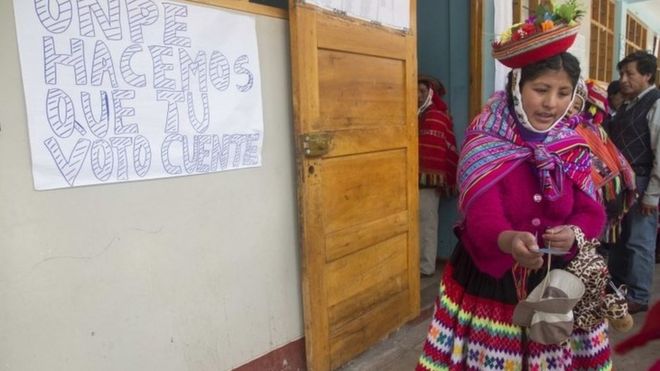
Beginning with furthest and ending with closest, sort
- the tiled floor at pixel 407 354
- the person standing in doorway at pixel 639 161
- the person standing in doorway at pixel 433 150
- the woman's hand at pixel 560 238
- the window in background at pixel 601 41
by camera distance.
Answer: the window in background at pixel 601 41, the person standing in doorway at pixel 433 150, the person standing in doorway at pixel 639 161, the tiled floor at pixel 407 354, the woman's hand at pixel 560 238

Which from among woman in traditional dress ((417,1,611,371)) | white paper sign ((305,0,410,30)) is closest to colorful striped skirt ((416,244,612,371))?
woman in traditional dress ((417,1,611,371))

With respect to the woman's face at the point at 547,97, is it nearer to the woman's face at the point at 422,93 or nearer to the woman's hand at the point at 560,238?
the woman's hand at the point at 560,238

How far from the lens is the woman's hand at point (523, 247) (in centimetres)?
141

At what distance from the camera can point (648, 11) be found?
10273 mm

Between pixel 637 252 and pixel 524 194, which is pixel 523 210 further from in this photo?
pixel 637 252

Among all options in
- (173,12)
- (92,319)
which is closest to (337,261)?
(92,319)

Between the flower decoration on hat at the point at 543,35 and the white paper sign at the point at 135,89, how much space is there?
1.19 metres

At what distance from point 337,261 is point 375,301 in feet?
1.63

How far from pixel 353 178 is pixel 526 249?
1.48 metres

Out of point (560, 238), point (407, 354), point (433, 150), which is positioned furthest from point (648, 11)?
point (560, 238)

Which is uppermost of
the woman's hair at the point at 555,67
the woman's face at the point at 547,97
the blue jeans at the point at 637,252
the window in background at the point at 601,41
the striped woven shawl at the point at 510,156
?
the window in background at the point at 601,41

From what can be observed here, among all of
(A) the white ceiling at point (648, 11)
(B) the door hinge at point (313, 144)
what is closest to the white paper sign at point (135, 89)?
(B) the door hinge at point (313, 144)

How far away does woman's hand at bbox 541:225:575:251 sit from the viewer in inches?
60.2

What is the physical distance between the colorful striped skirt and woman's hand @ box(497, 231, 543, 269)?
0.24 metres
